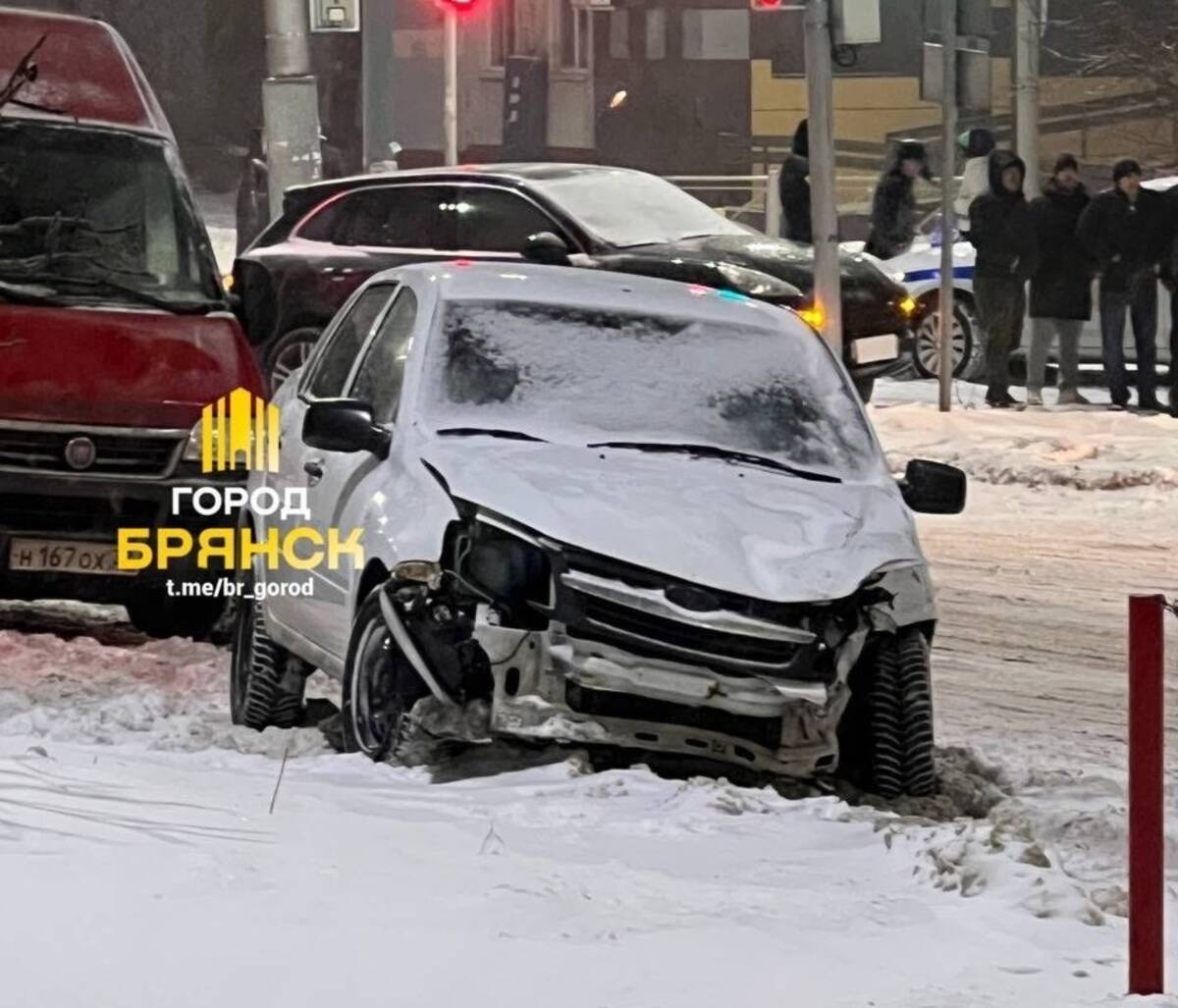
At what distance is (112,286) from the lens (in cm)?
1182

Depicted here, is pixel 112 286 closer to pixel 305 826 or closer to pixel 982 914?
pixel 305 826

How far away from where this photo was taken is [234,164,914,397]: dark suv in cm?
1952

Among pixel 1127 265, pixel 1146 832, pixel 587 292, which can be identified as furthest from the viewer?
pixel 1127 265

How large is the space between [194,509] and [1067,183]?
1368 cm

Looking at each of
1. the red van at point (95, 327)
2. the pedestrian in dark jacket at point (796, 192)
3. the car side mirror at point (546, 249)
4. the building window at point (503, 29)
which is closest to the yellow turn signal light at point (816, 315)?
the car side mirror at point (546, 249)

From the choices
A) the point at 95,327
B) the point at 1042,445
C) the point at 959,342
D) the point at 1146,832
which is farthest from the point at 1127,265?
the point at 1146,832

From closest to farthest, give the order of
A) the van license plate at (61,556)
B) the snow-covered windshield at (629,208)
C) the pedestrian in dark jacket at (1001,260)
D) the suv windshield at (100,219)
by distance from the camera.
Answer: the van license plate at (61,556), the suv windshield at (100,219), the snow-covered windshield at (629,208), the pedestrian in dark jacket at (1001,260)

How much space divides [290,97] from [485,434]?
11675 mm

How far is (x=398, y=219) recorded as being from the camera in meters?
20.6

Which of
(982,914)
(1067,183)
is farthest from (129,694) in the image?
(1067,183)

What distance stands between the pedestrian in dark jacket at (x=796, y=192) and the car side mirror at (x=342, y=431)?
16064 millimetres

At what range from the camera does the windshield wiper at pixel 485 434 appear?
8.70 m

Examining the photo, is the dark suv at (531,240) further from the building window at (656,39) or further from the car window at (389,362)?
the building window at (656,39)

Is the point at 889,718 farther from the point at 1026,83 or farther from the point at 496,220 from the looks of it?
the point at 1026,83
